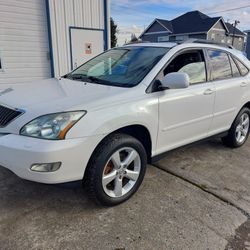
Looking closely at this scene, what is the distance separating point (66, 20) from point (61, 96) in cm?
608

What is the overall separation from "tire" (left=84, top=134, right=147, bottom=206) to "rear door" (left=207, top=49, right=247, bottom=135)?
60.6 inches

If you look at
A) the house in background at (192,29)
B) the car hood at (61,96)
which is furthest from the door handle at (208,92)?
the house in background at (192,29)

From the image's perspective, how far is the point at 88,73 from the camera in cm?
345

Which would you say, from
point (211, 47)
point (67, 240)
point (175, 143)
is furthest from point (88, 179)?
point (211, 47)

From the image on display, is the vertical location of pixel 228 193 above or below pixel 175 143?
below

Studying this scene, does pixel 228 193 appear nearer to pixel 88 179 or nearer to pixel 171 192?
pixel 171 192

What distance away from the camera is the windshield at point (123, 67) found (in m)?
2.93

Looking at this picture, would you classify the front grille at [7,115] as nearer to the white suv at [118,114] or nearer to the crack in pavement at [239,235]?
the white suv at [118,114]

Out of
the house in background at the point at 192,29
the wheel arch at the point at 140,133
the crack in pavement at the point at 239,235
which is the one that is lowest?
the crack in pavement at the point at 239,235

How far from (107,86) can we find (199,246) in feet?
5.87

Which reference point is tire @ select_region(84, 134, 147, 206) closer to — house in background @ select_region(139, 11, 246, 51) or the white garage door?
the white garage door

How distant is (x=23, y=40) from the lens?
716cm

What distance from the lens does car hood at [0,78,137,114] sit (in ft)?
7.66

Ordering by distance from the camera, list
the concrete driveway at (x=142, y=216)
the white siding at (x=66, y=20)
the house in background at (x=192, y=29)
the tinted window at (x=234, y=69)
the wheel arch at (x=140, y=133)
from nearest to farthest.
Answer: the concrete driveway at (x=142, y=216) → the wheel arch at (x=140, y=133) → the tinted window at (x=234, y=69) → the white siding at (x=66, y=20) → the house in background at (x=192, y=29)
